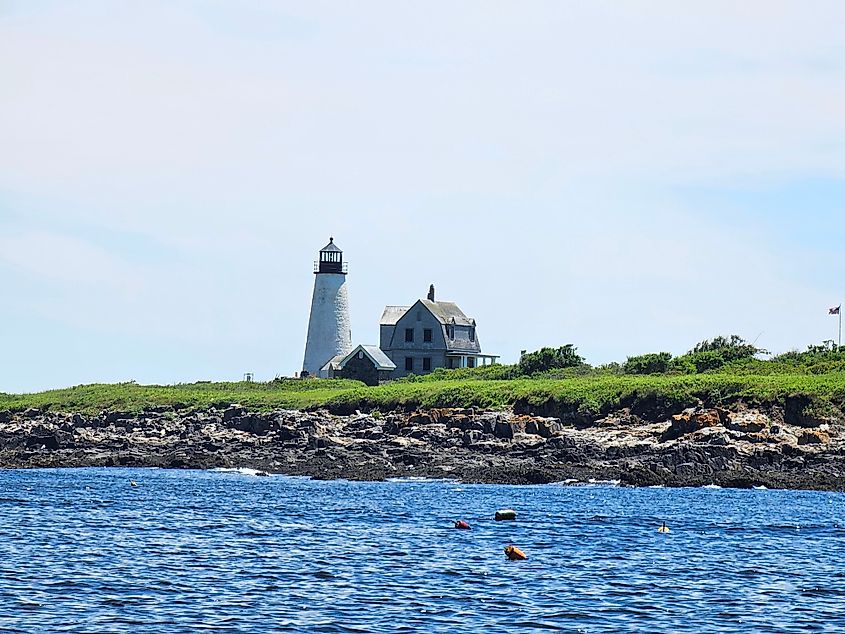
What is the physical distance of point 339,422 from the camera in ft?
251

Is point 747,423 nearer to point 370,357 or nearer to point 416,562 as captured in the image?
point 416,562

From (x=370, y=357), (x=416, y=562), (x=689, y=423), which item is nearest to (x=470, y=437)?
(x=689, y=423)

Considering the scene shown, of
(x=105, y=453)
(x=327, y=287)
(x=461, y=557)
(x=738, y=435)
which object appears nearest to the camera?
(x=461, y=557)

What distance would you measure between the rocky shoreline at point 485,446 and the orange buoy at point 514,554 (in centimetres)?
2348

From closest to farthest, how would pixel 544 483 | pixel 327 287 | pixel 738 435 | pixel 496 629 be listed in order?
pixel 496 629
pixel 544 483
pixel 738 435
pixel 327 287

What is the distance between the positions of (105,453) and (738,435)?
36.8 m

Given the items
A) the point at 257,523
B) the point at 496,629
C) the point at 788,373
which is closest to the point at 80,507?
the point at 257,523

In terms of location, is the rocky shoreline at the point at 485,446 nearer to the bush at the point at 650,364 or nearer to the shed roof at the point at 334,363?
the bush at the point at 650,364

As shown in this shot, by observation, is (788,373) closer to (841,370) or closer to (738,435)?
(841,370)

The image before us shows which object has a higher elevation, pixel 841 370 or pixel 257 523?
pixel 841 370

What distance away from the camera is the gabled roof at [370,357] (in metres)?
107

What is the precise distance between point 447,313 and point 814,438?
58445 millimetres

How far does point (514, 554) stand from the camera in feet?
105

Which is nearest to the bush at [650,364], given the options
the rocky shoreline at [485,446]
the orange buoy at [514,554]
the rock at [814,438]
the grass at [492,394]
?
the grass at [492,394]
